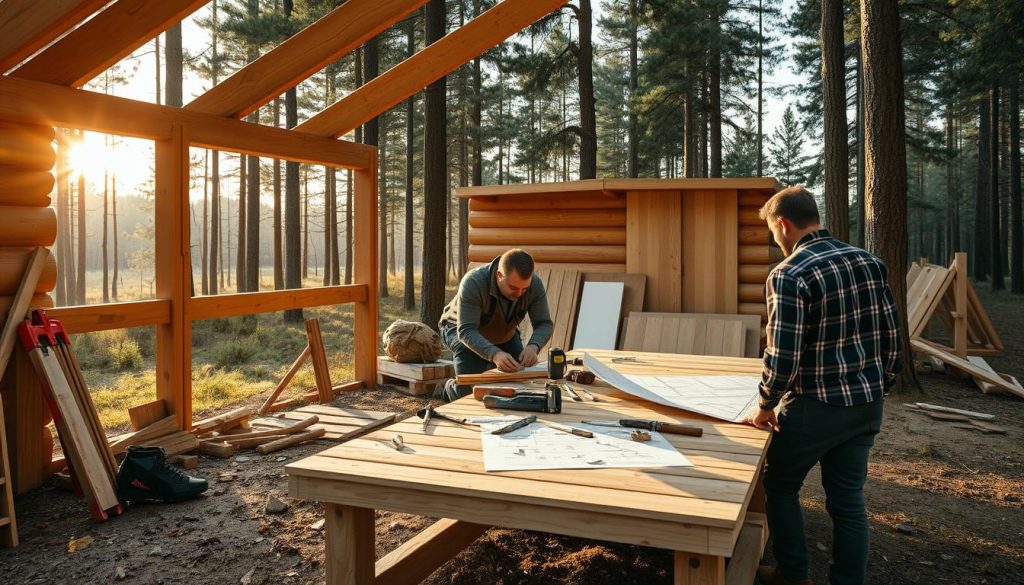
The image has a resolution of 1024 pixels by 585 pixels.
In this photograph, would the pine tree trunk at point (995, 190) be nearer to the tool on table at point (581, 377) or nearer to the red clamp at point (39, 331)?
the tool on table at point (581, 377)

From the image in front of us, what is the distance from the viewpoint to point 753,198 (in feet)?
28.3

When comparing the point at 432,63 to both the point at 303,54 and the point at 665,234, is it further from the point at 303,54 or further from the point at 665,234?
the point at 665,234

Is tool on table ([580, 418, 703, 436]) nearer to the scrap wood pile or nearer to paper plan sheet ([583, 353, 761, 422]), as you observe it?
paper plan sheet ([583, 353, 761, 422])

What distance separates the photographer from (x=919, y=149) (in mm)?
26312

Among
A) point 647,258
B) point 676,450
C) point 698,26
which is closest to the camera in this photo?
point 676,450

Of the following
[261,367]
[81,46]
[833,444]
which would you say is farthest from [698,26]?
[833,444]

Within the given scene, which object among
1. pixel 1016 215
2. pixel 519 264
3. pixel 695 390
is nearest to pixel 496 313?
pixel 519 264

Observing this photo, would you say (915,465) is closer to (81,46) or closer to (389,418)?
(389,418)

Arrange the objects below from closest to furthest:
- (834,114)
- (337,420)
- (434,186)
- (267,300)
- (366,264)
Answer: (337,420) < (267,300) < (366,264) < (834,114) < (434,186)

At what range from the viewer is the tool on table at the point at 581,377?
397 cm

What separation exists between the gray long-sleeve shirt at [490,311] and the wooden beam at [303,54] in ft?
8.97

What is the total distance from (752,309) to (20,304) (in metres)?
7.68

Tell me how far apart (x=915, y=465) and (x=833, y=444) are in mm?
3703

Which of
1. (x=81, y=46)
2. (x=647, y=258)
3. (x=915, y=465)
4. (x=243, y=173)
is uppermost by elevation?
(x=243, y=173)
